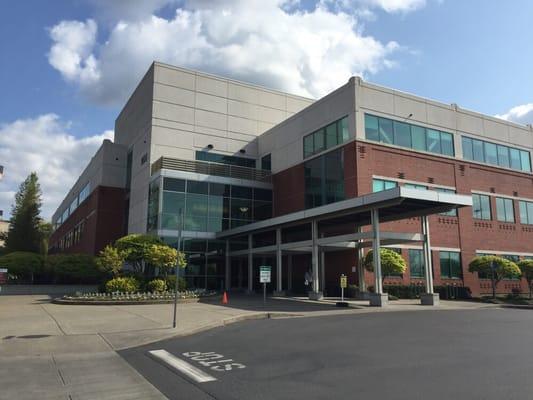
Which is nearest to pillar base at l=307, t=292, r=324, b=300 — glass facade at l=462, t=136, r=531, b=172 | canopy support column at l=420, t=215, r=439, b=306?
canopy support column at l=420, t=215, r=439, b=306

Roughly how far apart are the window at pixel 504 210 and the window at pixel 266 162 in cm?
1896

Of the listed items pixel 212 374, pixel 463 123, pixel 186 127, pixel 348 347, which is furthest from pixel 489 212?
pixel 212 374

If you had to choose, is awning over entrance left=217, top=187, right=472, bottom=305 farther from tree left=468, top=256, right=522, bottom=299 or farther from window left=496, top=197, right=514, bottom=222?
window left=496, top=197, right=514, bottom=222

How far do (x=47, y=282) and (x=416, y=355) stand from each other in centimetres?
3455

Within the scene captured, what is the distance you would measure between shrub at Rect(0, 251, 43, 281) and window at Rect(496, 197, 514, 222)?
36.4 metres

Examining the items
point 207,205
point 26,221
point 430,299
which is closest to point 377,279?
point 430,299

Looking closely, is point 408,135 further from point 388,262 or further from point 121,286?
point 121,286

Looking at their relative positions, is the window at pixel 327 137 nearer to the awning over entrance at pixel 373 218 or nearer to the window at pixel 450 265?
the awning over entrance at pixel 373 218

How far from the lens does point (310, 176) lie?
115 feet

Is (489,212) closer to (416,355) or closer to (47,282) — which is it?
(416,355)

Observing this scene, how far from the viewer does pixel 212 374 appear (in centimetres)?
830

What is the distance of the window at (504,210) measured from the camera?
37166 millimetres

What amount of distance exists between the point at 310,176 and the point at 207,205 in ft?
27.4

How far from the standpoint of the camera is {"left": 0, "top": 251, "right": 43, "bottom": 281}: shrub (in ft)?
114
